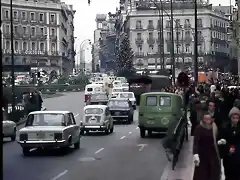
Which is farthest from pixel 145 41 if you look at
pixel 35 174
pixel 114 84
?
pixel 35 174

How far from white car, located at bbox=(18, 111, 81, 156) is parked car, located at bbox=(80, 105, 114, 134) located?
332 inches

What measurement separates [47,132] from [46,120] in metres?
1.20

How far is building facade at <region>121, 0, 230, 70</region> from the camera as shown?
459 feet

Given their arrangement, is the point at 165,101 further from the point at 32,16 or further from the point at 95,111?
the point at 32,16

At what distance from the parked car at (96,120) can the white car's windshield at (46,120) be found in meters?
9.06

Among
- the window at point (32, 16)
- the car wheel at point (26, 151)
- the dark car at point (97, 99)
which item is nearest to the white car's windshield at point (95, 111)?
the car wheel at point (26, 151)

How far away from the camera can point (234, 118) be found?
11.6 m

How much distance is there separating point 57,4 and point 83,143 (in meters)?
123

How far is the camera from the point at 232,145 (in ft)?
38.2

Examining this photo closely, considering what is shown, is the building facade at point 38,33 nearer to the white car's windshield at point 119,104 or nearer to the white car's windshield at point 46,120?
the white car's windshield at point 119,104

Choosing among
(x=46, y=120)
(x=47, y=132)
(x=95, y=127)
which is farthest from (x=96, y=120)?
(x=47, y=132)

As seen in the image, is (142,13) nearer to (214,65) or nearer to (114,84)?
(214,65)

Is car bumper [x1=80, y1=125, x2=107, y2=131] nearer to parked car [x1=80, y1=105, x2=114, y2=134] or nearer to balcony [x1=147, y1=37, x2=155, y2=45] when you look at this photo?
parked car [x1=80, y1=105, x2=114, y2=134]

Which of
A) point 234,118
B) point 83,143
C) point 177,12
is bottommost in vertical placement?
point 83,143
